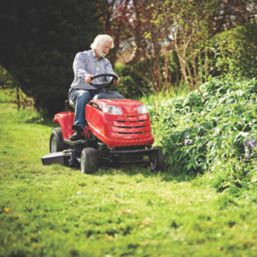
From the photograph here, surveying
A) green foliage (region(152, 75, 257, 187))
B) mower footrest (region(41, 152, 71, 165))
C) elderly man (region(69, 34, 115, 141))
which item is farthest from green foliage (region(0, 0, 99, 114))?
mower footrest (region(41, 152, 71, 165))

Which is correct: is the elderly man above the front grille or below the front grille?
above

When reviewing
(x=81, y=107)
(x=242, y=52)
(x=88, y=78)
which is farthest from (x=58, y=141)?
(x=242, y=52)

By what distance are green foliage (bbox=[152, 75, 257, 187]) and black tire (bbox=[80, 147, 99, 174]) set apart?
90cm

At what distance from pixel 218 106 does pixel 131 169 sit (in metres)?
1.30

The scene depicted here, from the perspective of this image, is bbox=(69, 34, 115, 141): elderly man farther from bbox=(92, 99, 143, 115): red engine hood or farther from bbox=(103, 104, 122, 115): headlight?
bbox=(103, 104, 122, 115): headlight

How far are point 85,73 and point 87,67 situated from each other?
252 millimetres

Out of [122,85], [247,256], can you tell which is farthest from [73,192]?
[122,85]

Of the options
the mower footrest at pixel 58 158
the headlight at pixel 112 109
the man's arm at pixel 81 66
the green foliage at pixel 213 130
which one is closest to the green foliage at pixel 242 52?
the green foliage at pixel 213 130

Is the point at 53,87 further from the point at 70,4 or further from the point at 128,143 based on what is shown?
the point at 128,143

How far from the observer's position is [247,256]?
10.7ft

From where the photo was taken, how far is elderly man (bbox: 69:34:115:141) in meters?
6.27

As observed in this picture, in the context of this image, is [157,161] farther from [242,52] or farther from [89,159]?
[242,52]

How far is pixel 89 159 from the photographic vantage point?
5977mm

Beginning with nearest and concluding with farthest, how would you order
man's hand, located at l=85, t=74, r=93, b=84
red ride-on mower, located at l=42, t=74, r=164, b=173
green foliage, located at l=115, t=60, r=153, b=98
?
1. red ride-on mower, located at l=42, t=74, r=164, b=173
2. man's hand, located at l=85, t=74, r=93, b=84
3. green foliage, located at l=115, t=60, r=153, b=98
